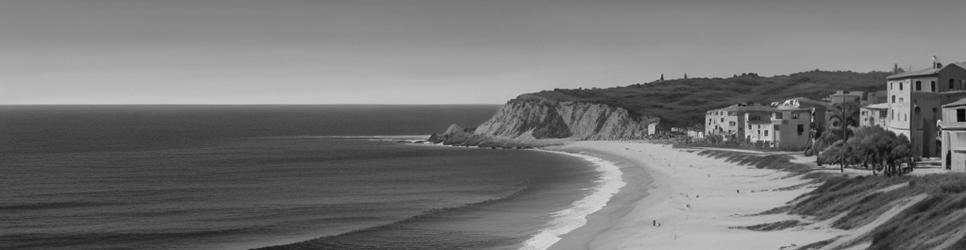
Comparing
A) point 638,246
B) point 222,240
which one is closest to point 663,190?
point 638,246

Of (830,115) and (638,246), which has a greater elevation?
(830,115)

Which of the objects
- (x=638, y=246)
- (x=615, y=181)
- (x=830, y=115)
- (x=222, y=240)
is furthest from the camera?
(x=830, y=115)

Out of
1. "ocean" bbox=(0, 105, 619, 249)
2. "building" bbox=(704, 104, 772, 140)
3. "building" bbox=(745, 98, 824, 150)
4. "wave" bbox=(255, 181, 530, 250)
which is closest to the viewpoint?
"wave" bbox=(255, 181, 530, 250)

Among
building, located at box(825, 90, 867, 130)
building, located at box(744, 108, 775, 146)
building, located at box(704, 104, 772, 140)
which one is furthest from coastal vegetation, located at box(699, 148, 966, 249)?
building, located at box(704, 104, 772, 140)

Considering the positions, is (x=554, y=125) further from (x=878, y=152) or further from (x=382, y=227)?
(x=382, y=227)

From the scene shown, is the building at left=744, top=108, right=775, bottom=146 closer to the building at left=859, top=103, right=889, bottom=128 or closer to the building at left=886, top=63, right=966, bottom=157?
the building at left=859, top=103, right=889, bottom=128

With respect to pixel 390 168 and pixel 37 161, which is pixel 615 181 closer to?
pixel 390 168

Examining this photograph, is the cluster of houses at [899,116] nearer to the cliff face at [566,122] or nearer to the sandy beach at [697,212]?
the sandy beach at [697,212]
